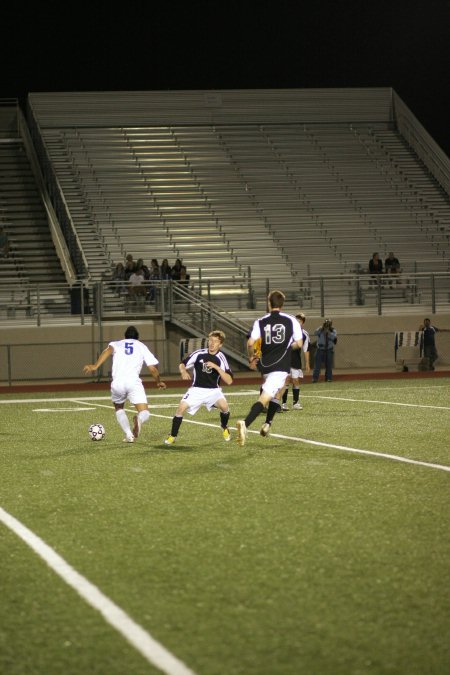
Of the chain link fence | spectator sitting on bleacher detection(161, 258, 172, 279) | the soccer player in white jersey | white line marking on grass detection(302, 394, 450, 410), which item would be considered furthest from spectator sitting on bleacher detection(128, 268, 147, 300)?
the soccer player in white jersey

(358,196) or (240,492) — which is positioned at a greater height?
(358,196)

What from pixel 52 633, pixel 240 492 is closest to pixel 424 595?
pixel 52 633

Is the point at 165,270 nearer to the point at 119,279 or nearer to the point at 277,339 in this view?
the point at 119,279

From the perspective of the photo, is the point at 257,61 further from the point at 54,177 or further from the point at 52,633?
the point at 52,633

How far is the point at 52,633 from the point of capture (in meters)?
4.93

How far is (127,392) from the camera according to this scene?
42.3 ft

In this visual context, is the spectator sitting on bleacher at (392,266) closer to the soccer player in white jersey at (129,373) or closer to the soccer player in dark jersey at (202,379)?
the soccer player in white jersey at (129,373)

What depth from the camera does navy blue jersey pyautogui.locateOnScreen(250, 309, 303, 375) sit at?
492 inches

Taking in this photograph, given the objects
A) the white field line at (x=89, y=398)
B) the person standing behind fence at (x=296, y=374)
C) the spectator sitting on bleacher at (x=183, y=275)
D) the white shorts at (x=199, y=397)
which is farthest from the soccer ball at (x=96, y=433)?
the spectator sitting on bleacher at (x=183, y=275)

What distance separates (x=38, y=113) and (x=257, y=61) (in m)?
9.21

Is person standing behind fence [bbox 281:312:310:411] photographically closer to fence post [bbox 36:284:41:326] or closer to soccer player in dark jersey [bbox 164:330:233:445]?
soccer player in dark jersey [bbox 164:330:233:445]

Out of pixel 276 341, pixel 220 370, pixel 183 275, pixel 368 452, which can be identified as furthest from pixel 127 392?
pixel 183 275

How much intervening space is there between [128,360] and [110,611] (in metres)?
7.72

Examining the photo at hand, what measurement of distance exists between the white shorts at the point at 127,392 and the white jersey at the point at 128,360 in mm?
51
